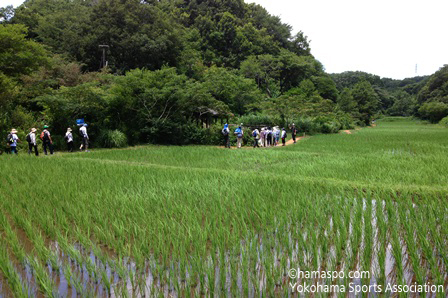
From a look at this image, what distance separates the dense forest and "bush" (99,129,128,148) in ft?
0.15

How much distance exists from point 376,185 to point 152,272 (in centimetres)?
470

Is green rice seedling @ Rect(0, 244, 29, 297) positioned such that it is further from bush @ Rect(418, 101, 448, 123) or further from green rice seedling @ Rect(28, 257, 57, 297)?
bush @ Rect(418, 101, 448, 123)

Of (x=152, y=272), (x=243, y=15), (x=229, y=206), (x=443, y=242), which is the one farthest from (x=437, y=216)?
(x=243, y=15)

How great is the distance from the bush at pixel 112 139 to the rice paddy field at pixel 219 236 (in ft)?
22.2

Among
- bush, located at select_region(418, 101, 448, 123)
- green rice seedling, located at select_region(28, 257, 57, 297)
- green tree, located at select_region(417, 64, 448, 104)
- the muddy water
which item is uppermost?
green tree, located at select_region(417, 64, 448, 104)

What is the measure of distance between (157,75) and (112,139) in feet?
14.9

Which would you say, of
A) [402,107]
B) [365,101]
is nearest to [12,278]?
[365,101]

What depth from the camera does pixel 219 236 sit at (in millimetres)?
3170

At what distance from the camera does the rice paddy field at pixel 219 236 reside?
2.36 meters

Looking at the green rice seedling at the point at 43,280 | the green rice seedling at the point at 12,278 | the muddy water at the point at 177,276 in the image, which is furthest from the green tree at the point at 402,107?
the green rice seedling at the point at 12,278

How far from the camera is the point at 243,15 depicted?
152 feet

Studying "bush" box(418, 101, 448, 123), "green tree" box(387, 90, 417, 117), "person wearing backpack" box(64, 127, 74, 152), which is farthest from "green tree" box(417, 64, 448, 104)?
"person wearing backpack" box(64, 127, 74, 152)

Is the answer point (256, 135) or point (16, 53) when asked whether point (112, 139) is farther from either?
point (256, 135)

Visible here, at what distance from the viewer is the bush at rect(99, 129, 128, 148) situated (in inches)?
519
